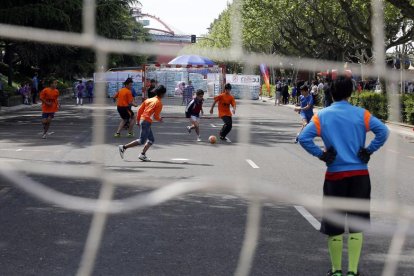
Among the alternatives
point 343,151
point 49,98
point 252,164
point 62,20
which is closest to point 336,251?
point 343,151

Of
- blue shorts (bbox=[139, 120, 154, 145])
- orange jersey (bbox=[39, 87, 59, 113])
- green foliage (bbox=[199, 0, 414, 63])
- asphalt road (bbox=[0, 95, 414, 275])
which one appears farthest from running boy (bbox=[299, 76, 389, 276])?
orange jersey (bbox=[39, 87, 59, 113])

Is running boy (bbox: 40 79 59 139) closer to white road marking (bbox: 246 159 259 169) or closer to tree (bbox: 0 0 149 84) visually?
white road marking (bbox: 246 159 259 169)

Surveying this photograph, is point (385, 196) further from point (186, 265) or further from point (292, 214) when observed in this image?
point (186, 265)

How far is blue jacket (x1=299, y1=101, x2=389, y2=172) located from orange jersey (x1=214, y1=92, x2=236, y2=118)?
1048 cm

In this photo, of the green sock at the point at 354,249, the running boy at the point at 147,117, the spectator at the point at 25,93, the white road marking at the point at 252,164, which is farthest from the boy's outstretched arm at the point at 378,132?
the spectator at the point at 25,93

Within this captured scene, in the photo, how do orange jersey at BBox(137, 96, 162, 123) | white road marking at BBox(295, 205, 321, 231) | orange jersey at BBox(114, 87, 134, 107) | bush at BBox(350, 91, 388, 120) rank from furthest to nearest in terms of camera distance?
orange jersey at BBox(114, 87, 134, 107) → orange jersey at BBox(137, 96, 162, 123) → bush at BBox(350, 91, 388, 120) → white road marking at BBox(295, 205, 321, 231)

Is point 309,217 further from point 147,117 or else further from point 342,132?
point 147,117

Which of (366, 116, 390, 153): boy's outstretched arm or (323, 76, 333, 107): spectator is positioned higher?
(323, 76, 333, 107): spectator

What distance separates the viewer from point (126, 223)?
768 cm

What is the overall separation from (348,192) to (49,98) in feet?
42.6

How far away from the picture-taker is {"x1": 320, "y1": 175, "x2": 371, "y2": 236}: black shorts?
5484 millimetres

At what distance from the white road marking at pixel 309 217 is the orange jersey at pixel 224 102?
7678 mm

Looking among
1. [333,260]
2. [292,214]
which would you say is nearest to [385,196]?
[292,214]

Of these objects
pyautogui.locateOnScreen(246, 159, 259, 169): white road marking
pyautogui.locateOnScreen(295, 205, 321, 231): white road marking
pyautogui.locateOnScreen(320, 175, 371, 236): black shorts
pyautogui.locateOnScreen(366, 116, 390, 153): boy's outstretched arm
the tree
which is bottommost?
pyautogui.locateOnScreen(295, 205, 321, 231): white road marking
